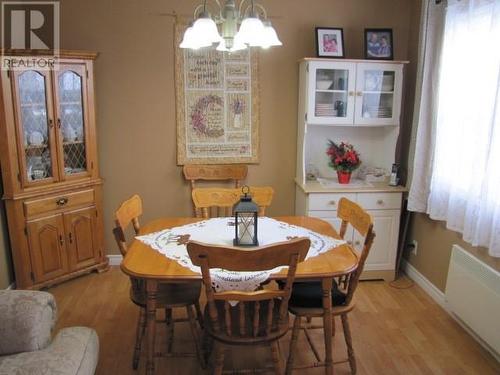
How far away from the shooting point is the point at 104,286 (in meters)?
3.25

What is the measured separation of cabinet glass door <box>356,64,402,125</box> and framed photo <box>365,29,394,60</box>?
0.42ft

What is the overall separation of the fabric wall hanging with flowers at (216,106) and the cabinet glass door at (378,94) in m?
0.87

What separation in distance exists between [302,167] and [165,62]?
56.6 inches

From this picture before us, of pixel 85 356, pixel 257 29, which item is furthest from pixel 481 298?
pixel 85 356

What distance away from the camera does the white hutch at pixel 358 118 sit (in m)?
3.19

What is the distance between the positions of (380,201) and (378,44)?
1276 mm

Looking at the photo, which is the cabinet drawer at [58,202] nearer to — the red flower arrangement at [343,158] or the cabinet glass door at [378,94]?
the red flower arrangement at [343,158]

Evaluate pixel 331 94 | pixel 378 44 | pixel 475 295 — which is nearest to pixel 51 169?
pixel 331 94

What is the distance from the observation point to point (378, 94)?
3277 millimetres

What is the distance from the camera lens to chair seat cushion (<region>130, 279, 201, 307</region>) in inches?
82.1

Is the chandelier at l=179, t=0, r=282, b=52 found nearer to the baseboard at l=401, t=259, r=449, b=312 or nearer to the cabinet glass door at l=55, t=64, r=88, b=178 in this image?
the cabinet glass door at l=55, t=64, r=88, b=178

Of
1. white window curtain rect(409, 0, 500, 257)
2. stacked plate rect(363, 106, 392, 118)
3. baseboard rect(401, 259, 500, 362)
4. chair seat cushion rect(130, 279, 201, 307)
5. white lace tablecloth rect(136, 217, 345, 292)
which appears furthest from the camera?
stacked plate rect(363, 106, 392, 118)

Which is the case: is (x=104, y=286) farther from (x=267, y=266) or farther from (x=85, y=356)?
(x=267, y=266)

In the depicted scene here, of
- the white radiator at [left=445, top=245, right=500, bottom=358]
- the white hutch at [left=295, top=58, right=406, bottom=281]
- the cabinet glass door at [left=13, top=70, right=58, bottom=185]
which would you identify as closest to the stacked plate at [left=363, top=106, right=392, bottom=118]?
the white hutch at [left=295, top=58, right=406, bottom=281]
